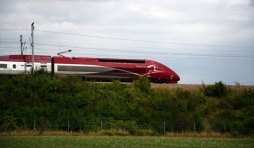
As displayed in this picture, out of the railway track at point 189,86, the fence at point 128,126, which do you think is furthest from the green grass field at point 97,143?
the railway track at point 189,86

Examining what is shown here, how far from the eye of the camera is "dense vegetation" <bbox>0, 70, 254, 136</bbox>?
43.9 m

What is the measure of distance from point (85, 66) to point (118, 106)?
1044 centimetres

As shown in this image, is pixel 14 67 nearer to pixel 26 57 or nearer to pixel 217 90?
pixel 26 57

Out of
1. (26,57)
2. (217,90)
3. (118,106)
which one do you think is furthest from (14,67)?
(217,90)

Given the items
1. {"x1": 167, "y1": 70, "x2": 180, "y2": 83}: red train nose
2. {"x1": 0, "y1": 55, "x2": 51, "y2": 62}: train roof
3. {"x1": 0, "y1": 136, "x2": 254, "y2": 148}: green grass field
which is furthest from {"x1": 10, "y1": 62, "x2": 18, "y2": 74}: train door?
{"x1": 0, "y1": 136, "x2": 254, "y2": 148}: green grass field

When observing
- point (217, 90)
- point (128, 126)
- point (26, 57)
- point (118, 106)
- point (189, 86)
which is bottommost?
point (128, 126)

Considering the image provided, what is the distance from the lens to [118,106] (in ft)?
164

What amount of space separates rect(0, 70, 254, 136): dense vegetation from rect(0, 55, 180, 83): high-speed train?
242 cm

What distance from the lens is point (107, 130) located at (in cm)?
4253

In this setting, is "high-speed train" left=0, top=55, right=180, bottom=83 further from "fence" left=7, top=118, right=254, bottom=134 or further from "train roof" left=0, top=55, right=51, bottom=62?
"fence" left=7, top=118, right=254, bottom=134

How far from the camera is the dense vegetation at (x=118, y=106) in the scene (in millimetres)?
43875

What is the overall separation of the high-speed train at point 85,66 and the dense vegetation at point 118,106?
242cm

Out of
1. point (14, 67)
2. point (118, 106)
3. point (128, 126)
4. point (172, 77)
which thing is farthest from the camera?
point (172, 77)

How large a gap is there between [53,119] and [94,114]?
203 inches
